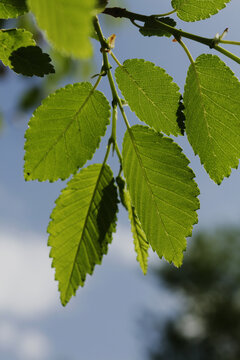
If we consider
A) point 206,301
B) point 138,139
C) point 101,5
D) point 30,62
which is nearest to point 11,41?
point 30,62

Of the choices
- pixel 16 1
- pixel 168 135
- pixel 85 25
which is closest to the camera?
pixel 85 25

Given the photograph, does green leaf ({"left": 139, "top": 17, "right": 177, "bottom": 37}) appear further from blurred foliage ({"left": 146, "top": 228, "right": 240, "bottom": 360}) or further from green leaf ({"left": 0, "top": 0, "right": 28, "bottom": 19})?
blurred foliage ({"left": 146, "top": 228, "right": 240, "bottom": 360})

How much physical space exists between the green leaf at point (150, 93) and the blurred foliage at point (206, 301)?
21.4 m

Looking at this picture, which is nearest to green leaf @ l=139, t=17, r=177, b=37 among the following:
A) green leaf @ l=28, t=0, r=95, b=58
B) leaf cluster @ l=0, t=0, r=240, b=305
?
leaf cluster @ l=0, t=0, r=240, b=305

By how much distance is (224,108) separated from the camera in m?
0.78

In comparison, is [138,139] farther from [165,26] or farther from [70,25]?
[70,25]

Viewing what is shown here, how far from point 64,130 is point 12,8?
217mm

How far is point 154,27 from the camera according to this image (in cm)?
75

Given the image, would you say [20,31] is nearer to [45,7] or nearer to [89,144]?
[89,144]

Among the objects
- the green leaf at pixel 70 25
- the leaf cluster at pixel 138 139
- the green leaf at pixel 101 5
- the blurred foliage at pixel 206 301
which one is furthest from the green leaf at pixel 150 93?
the blurred foliage at pixel 206 301

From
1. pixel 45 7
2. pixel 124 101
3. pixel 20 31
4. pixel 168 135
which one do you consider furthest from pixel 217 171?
pixel 45 7

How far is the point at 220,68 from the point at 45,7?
21.0 inches

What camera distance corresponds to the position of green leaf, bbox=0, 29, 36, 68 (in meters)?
0.75

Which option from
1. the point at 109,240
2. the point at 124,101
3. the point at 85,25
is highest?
the point at 124,101
